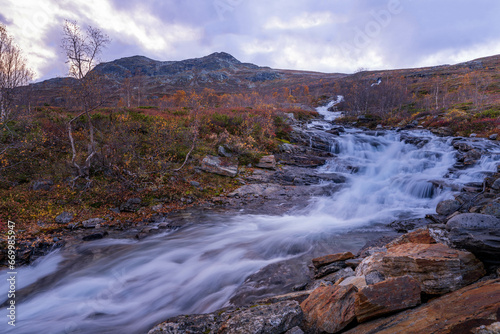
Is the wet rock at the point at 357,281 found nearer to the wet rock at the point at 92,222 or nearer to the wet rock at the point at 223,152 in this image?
the wet rock at the point at 92,222

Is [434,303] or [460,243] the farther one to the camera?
[460,243]

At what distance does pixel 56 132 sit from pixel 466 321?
1771 centimetres

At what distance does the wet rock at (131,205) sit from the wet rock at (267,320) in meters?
8.16

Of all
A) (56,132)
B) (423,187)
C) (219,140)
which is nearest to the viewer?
(423,187)

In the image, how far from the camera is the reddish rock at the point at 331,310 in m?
3.16

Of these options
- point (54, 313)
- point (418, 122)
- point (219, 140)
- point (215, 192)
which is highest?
point (418, 122)

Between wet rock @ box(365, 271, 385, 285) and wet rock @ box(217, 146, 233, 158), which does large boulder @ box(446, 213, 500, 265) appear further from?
wet rock @ box(217, 146, 233, 158)

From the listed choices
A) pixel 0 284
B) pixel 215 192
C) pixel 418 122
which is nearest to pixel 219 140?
pixel 215 192

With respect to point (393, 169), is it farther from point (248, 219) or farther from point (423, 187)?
point (248, 219)

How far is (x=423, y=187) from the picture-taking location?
12055 millimetres

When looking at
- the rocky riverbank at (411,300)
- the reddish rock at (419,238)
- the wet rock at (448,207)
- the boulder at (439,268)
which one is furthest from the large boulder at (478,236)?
the wet rock at (448,207)

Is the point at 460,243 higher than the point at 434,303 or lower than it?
higher

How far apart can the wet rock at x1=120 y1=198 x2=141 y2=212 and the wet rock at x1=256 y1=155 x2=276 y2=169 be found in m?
7.95

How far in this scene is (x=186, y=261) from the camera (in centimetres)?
732
